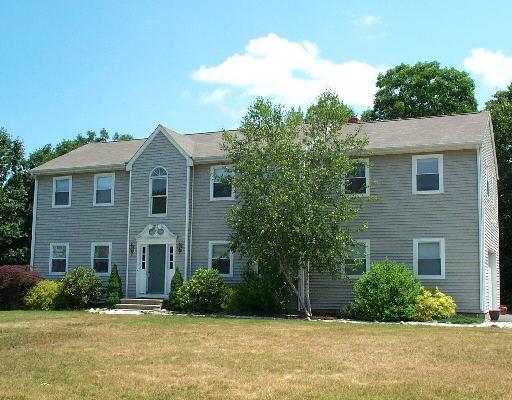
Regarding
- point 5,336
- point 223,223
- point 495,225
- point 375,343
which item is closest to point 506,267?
point 495,225

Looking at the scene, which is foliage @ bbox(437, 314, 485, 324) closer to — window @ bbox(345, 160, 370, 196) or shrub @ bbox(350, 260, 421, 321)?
shrub @ bbox(350, 260, 421, 321)

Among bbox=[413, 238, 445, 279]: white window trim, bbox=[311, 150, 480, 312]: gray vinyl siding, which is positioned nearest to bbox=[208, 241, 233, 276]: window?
bbox=[311, 150, 480, 312]: gray vinyl siding

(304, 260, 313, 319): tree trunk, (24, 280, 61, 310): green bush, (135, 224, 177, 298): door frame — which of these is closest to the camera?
(304, 260, 313, 319): tree trunk

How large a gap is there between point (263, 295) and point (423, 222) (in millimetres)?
5925

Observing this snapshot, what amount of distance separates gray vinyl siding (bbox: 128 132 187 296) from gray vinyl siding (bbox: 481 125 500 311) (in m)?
11.0

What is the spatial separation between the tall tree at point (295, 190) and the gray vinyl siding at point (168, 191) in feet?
11.5

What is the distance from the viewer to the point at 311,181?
2030cm

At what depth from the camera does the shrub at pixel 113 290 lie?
2444 cm

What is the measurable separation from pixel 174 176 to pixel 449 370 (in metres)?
16.3

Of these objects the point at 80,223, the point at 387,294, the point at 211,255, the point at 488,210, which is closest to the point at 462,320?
the point at 387,294

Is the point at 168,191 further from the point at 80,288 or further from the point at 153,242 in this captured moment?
the point at 80,288

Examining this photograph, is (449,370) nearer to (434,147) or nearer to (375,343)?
(375,343)

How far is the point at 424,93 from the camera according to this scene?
40219mm

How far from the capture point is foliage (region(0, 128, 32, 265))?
102 ft
